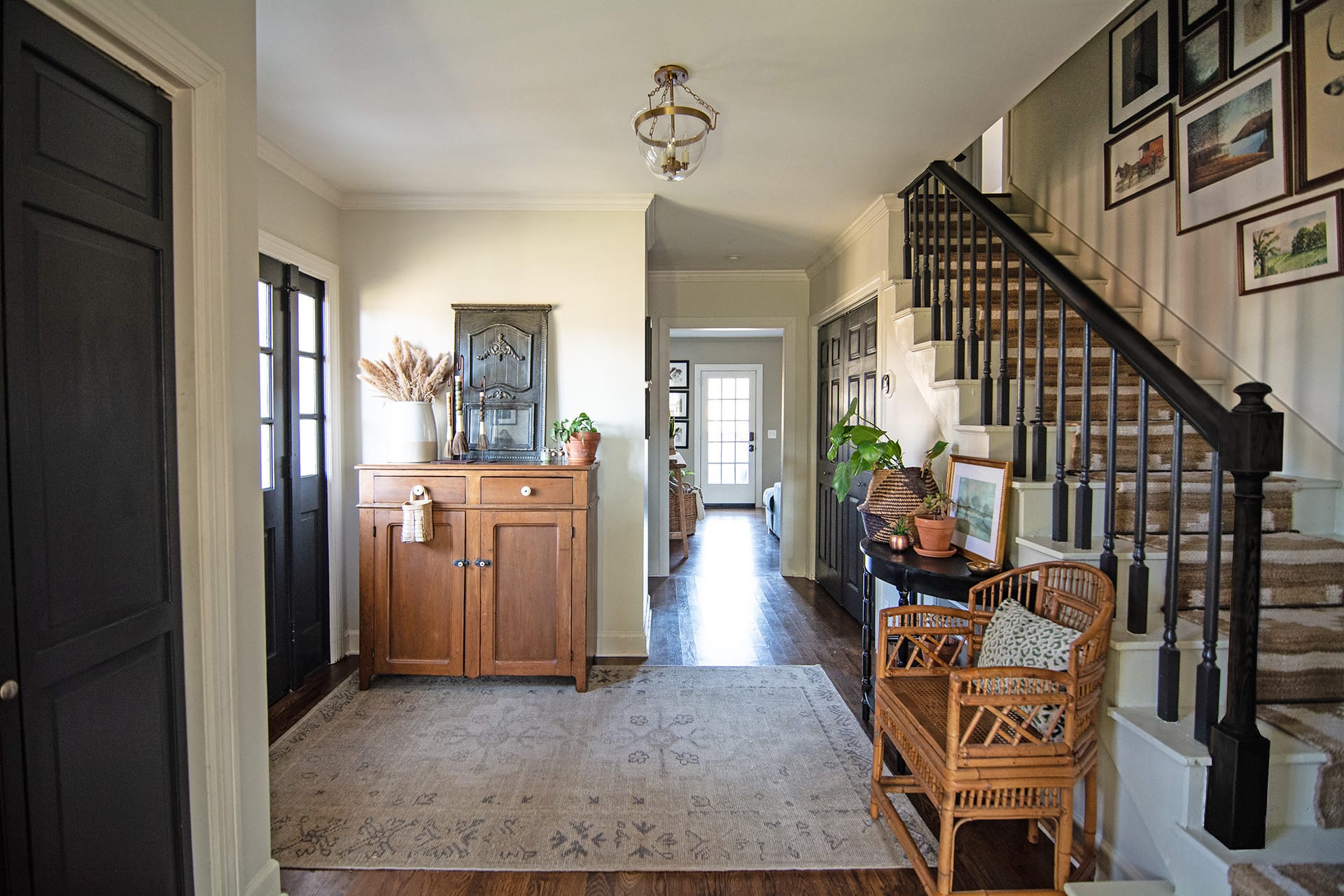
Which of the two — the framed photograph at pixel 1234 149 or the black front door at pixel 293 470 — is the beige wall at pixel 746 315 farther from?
the framed photograph at pixel 1234 149

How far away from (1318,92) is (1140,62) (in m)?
1.07

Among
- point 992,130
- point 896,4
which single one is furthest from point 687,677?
point 992,130

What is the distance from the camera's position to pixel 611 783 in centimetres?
239

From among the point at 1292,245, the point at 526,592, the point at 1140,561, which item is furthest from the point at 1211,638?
the point at 526,592

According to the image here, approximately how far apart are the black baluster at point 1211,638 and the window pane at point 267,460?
3397 millimetres

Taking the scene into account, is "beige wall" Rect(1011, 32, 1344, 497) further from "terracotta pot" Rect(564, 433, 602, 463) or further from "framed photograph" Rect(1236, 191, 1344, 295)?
"terracotta pot" Rect(564, 433, 602, 463)

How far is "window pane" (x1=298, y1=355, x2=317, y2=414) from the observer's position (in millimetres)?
3293

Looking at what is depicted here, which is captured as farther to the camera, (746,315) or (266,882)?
(746,315)

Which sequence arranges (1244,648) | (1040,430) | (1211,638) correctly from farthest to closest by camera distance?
(1040,430)
(1211,638)
(1244,648)

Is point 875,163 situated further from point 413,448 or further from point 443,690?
point 443,690

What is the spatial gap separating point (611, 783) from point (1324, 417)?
9.32ft

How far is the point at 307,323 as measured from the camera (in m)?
3.37

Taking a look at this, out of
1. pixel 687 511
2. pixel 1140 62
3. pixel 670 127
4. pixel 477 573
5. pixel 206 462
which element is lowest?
pixel 687 511

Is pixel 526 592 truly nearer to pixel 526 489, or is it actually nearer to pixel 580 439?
pixel 526 489
